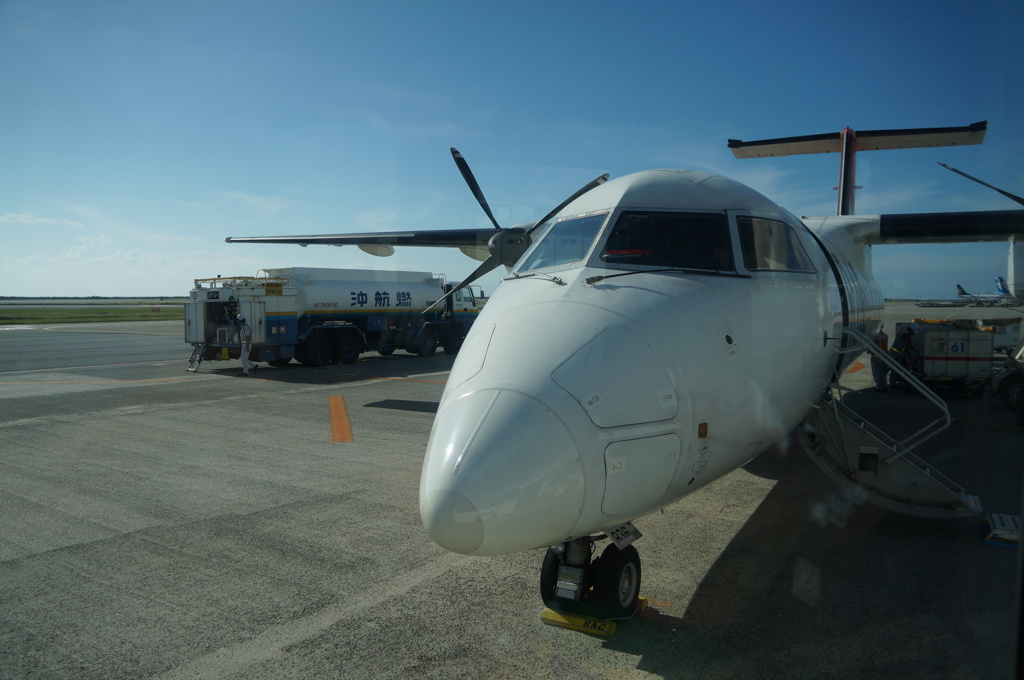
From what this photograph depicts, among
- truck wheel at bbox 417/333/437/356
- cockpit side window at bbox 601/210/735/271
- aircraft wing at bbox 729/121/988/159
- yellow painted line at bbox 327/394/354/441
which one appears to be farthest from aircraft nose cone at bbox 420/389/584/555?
truck wheel at bbox 417/333/437/356

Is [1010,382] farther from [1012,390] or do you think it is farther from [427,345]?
[427,345]

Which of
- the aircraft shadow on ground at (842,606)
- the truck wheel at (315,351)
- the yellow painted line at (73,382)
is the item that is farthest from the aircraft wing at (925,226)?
the yellow painted line at (73,382)

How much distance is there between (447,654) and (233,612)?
1727 millimetres

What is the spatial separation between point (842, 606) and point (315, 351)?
1975 centimetres

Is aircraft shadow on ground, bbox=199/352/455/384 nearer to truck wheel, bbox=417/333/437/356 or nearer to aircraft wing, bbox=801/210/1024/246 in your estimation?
truck wheel, bbox=417/333/437/356

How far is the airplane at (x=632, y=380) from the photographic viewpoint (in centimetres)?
335

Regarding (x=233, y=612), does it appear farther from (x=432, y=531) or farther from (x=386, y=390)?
(x=386, y=390)

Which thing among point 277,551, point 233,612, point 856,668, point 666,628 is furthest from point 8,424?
point 856,668

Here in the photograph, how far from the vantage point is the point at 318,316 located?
888 inches

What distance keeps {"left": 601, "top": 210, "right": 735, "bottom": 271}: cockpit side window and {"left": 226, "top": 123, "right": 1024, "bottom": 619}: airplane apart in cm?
2

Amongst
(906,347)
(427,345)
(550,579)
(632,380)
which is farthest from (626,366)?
(427,345)

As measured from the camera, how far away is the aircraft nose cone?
10.6 ft

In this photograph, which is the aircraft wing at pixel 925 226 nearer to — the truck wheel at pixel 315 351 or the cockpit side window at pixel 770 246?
the cockpit side window at pixel 770 246

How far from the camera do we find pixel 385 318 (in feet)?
82.0
